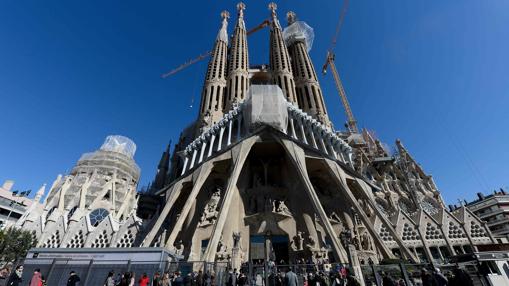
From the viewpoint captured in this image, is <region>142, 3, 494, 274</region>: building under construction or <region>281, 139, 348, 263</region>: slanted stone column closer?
<region>281, 139, 348, 263</region>: slanted stone column

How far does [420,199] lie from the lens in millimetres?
28594

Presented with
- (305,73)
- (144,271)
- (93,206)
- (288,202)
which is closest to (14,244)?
(93,206)

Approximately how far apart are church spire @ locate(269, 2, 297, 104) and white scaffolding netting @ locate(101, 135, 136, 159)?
26.1m

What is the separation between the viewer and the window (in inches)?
1056

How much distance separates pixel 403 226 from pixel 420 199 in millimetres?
7240

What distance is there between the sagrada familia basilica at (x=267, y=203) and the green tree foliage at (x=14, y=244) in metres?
1.50

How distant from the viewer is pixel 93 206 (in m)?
27.3

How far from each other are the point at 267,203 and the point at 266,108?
28.6 feet

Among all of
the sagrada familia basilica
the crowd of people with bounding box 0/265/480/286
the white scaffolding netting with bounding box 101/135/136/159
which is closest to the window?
the sagrada familia basilica

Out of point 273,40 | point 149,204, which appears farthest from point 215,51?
point 149,204

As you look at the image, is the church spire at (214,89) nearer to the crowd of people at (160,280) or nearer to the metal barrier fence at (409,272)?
the crowd of people at (160,280)

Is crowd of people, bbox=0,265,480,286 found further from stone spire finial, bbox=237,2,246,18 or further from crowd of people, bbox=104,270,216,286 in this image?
stone spire finial, bbox=237,2,246,18

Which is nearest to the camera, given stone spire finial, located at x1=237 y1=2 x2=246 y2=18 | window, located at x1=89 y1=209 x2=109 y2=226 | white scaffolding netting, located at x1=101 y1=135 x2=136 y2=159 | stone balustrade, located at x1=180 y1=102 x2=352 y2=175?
stone balustrade, located at x1=180 y1=102 x2=352 y2=175

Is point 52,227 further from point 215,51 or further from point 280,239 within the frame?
point 215,51
